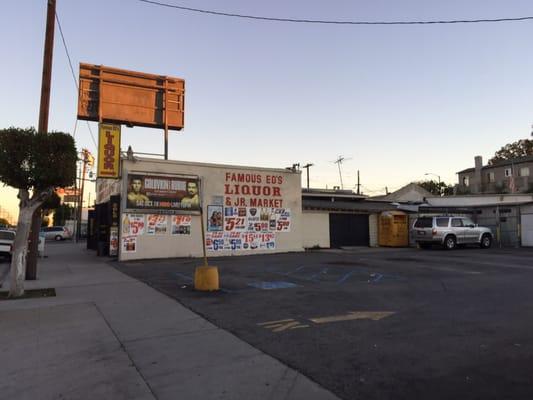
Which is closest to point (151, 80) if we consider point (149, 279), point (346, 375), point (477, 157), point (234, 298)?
point (149, 279)

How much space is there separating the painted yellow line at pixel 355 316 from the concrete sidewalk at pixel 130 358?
1689 millimetres

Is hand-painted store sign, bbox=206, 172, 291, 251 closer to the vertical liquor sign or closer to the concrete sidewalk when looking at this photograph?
the vertical liquor sign

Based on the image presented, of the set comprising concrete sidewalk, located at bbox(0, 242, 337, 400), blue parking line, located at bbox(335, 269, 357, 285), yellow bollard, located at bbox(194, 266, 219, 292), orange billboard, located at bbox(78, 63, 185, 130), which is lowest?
concrete sidewalk, located at bbox(0, 242, 337, 400)

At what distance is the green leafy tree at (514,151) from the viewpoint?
74438mm

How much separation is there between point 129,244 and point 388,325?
14.3 m

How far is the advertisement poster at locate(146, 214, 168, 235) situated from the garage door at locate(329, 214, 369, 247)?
10890 mm

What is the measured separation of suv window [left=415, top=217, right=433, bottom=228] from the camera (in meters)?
24.8

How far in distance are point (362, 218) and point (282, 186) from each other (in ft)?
23.9

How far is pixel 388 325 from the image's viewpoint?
6742mm

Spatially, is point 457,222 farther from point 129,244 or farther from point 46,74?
point 46,74

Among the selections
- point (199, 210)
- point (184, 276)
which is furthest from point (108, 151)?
point (184, 276)

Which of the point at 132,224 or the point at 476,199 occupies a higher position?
the point at 476,199

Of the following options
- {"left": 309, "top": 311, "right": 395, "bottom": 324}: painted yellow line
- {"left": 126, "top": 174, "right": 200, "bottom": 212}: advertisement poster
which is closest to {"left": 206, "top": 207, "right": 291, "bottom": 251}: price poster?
{"left": 126, "top": 174, "right": 200, "bottom": 212}: advertisement poster

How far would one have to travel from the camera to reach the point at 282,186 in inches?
906
